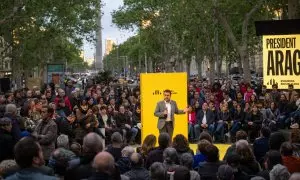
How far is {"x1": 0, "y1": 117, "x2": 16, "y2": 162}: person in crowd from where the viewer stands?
391 inches

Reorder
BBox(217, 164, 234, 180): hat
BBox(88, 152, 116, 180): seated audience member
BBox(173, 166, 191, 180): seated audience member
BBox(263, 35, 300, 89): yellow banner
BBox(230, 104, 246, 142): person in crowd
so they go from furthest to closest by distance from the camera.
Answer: BBox(230, 104, 246, 142): person in crowd → BBox(263, 35, 300, 89): yellow banner → BBox(217, 164, 234, 180): hat → BBox(173, 166, 191, 180): seated audience member → BBox(88, 152, 116, 180): seated audience member

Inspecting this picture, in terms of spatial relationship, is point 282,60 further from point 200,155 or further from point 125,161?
point 125,161

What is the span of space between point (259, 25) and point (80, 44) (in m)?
45.6

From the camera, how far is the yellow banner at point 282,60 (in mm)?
15086

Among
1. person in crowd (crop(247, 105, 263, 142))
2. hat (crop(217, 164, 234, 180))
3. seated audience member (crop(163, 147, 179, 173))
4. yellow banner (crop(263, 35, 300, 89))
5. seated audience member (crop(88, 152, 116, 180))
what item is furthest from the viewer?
person in crowd (crop(247, 105, 263, 142))

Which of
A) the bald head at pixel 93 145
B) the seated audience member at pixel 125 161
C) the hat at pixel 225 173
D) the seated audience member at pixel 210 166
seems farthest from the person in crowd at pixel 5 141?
the hat at pixel 225 173

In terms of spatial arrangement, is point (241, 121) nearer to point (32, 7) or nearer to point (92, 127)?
point (92, 127)

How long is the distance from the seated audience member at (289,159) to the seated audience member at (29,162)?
3747 mm

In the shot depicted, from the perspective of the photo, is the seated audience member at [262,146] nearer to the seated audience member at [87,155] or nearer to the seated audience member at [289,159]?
the seated audience member at [289,159]

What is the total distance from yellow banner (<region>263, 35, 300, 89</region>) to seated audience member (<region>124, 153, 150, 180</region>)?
757 centimetres

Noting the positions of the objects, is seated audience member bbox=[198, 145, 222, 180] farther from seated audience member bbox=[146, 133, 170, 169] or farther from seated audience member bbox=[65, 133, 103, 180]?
seated audience member bbox=[65, 133, 103, 180]

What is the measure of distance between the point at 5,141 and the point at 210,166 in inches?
133

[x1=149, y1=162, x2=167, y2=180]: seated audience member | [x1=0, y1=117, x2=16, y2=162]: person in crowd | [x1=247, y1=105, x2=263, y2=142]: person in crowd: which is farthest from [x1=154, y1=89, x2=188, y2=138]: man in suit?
[x1=149, y1=162, x2=167, y2=180]: seated audience member

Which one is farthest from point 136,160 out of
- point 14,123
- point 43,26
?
point 43,26
